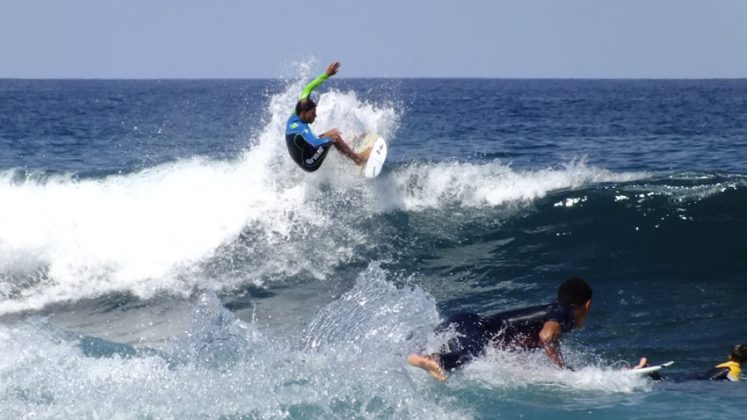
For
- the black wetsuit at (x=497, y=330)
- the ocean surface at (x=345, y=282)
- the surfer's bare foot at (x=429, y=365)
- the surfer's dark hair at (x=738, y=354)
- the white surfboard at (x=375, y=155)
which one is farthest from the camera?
the white surfboard at (x=375, y=155)

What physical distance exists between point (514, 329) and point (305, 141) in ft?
17.4

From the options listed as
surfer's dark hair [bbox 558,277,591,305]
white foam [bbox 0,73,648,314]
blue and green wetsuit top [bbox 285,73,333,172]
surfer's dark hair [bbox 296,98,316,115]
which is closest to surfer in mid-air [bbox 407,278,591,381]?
surfer's dark hair [bbox 558,277,591,305]

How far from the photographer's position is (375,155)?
13.4m

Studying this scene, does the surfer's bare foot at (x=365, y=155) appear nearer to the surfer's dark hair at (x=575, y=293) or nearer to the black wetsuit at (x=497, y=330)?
the black wetsuit at (x=497, y=330)

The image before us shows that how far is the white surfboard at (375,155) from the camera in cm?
1336

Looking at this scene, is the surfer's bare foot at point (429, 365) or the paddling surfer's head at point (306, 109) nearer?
the surfer's bare foot at point (429, 365)

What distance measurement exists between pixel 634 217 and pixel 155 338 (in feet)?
22.0

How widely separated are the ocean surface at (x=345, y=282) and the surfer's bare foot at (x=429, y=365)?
89 millimetres

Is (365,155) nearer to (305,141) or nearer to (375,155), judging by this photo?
(375,155)

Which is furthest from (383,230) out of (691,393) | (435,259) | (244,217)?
(691,393)

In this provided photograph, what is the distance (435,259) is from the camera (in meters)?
13.0

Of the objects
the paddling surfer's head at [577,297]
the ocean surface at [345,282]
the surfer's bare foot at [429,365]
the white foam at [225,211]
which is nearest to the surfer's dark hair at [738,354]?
the ocean surface at [345,282]

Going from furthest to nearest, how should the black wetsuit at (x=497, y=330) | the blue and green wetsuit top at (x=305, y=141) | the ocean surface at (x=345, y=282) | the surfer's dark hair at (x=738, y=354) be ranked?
the blue and green wetsuit top at (x=305, y=141) → the surfer's dark hair at (x=738, y=354) → the black wetsuit at (x=497, y=330) → the ocean surface at (x=345, y=282)

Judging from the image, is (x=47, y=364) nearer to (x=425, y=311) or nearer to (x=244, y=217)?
(x=425, y=311)
